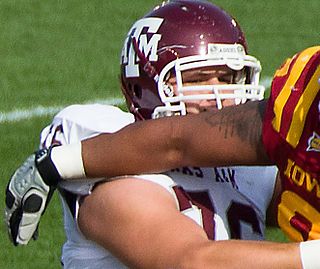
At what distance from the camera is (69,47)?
6.99 metres

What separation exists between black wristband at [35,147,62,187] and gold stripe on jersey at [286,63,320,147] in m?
0.65

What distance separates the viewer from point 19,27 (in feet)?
23.9

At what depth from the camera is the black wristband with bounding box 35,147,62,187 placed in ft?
8.98

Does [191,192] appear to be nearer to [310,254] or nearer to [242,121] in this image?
[242,121]

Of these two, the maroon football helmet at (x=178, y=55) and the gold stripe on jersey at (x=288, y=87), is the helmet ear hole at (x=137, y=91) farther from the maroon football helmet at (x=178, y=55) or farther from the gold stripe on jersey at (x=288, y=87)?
the gold stripe on jersey at (x=288, y=87)

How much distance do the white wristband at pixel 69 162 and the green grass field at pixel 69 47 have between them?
1850mm

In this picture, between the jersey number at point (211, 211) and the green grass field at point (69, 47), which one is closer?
the jersey number at point (211, 211)

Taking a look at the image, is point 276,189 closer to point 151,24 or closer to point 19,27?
point 151,24

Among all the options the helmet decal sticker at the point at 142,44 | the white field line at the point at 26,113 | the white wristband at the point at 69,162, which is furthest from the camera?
the white field line at the point at 26,113

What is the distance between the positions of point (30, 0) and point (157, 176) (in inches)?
208

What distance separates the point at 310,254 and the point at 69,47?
4900 mm

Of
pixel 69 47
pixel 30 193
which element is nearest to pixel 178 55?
pixel 30 193

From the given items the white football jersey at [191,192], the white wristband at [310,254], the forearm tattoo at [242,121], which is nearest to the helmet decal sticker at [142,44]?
the white football jersey at [191,192]

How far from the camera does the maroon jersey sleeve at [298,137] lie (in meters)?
2.29
